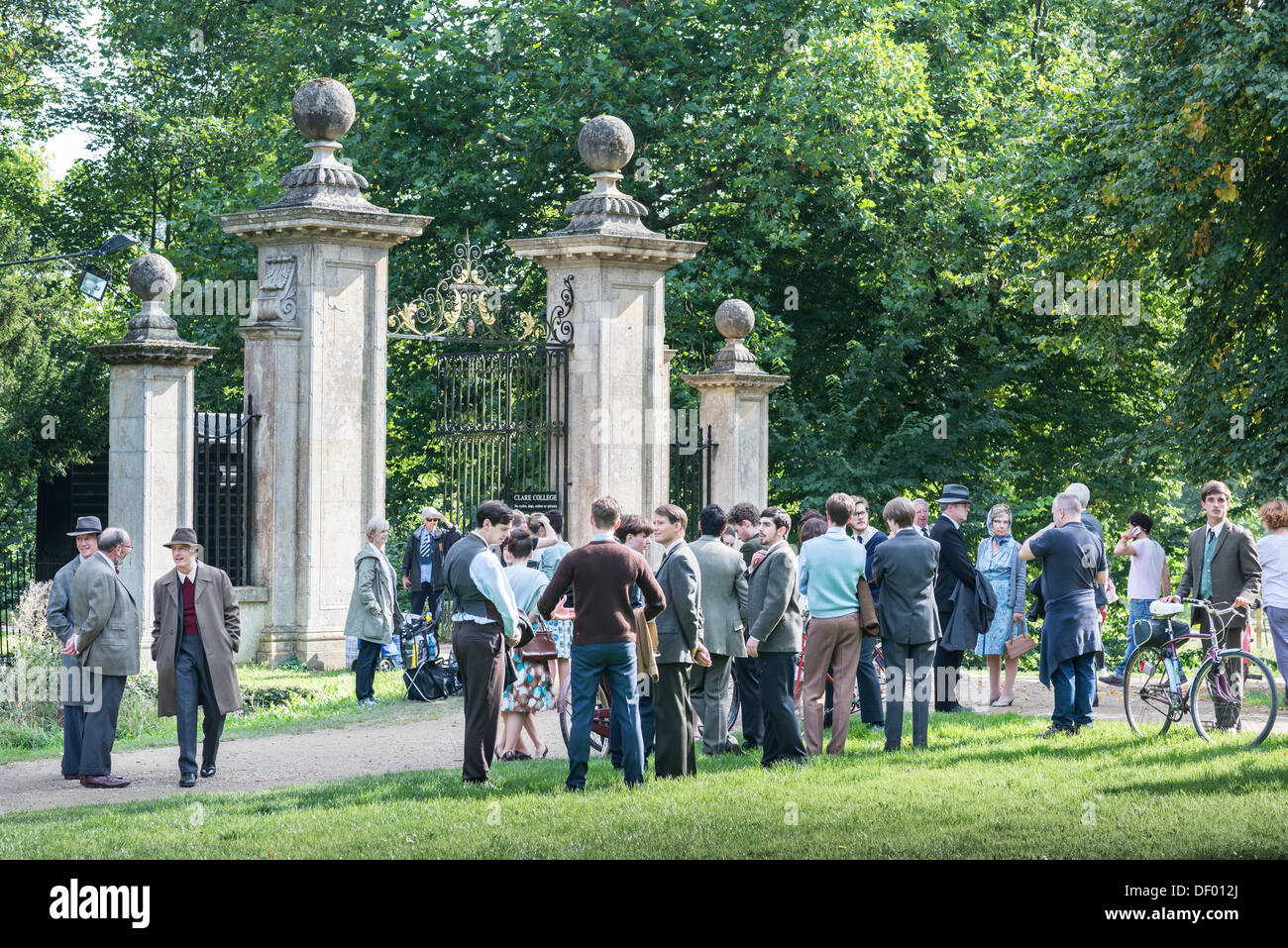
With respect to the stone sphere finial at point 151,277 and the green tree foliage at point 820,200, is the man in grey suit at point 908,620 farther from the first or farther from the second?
the green tree foliage at point 820,200

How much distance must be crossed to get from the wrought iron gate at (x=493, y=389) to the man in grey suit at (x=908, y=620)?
5792 mm

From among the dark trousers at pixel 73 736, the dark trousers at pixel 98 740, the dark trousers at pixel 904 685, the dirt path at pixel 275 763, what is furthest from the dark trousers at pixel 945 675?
the dark trousers at pixel 73 736

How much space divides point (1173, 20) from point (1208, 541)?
799 centimetres

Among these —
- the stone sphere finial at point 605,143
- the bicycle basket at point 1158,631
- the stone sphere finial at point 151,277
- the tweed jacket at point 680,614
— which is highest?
the stone sphere finial at point 605,143

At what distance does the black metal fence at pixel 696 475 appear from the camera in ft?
61.7

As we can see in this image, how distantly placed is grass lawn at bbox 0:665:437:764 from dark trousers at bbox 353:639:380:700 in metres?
0.15

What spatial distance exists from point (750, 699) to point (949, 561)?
282 centimetres

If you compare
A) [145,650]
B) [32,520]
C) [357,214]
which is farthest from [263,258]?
[32,520]

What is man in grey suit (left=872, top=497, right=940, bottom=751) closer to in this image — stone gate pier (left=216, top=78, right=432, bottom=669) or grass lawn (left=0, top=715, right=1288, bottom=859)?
grass lawn (left=0, top=715, right=1288, bottom=859)

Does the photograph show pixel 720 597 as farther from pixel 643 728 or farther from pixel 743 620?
pixel 643 728

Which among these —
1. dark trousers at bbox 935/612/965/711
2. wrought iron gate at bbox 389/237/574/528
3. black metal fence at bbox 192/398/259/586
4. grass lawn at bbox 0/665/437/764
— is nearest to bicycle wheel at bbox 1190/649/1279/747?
dark trousers at bbox 935/612/965/711

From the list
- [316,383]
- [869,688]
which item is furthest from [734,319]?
[869,688]

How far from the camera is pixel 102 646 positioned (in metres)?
10.8

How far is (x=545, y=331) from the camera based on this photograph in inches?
674
